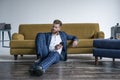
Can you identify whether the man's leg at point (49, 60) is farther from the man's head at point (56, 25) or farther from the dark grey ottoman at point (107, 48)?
the dark grey ottoman at point (107, 48)

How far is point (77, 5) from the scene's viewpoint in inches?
273

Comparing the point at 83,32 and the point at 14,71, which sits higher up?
the point at 83,32

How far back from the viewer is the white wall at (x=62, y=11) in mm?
6902

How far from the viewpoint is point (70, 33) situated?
5188 mm

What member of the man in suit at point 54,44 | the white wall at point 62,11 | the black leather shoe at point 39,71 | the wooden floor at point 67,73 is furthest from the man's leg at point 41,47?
the white wall at point 62,11

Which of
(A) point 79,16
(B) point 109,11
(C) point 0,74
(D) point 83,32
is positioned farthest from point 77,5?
(C) point 0,74

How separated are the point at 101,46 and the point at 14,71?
1.57 m

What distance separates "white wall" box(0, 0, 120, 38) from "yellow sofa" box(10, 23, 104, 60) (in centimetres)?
171

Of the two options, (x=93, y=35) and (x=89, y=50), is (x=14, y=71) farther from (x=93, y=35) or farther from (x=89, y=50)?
(x=93, y=35)

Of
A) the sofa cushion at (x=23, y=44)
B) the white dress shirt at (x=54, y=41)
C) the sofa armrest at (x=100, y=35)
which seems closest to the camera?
the white dress shirt at (x=54, y=41)

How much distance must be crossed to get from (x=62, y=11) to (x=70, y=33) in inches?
76.2

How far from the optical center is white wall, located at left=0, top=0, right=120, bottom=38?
6.90m

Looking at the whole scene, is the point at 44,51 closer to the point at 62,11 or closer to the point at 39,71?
the point at 39,71

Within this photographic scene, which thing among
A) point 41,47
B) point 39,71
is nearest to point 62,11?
point 41,47
